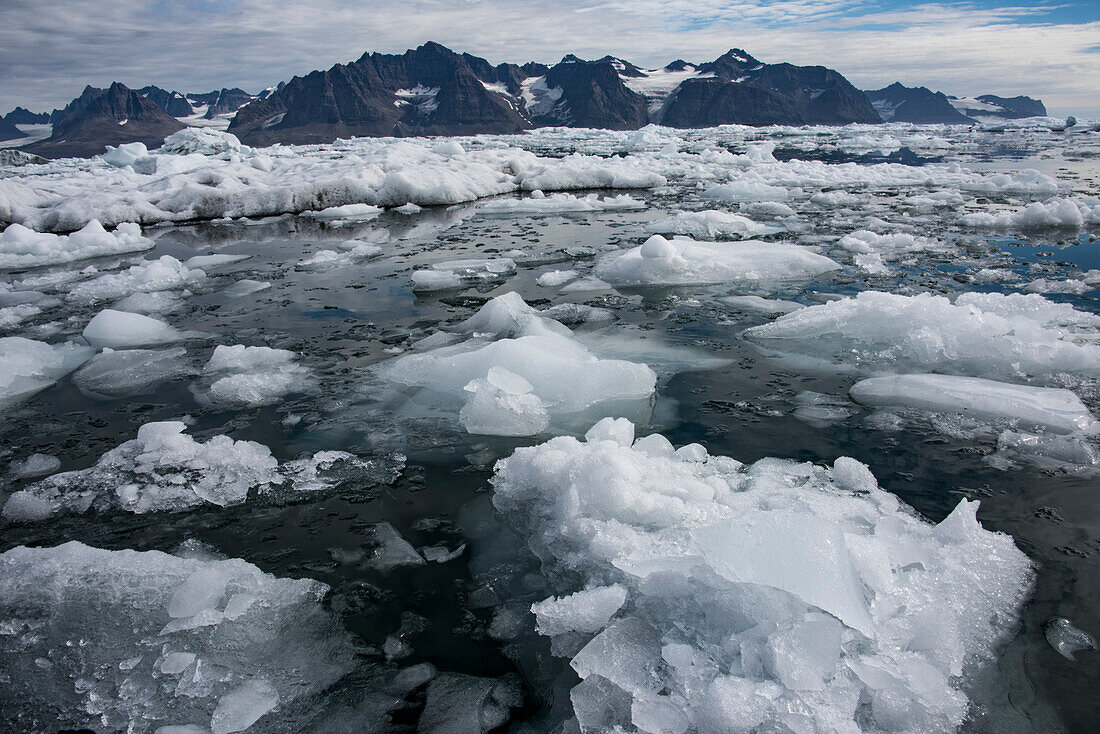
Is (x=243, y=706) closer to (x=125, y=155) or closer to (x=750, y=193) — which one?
(x=750, y=193)

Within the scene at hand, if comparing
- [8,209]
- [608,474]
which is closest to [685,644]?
[608,474]

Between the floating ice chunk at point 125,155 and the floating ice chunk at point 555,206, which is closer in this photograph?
the floating ice chunk at point 555,206

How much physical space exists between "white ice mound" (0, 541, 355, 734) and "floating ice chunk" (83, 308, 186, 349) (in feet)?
10.4

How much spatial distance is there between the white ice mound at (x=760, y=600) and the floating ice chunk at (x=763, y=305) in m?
2.79

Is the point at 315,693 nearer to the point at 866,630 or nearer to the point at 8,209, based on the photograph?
the point at 866,630

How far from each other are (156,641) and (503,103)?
505 feet

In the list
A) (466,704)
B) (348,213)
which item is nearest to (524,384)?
(466,704)

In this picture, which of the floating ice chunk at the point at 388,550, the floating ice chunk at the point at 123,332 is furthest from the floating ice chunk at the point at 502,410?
the floating ice chunk at the point at 123,332

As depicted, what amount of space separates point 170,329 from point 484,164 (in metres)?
13.0

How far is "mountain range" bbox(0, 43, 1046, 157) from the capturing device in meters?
131

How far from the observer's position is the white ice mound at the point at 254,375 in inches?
151

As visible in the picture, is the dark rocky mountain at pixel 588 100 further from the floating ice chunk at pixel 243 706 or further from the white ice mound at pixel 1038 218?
the floating ice chunk at pixel 243 706

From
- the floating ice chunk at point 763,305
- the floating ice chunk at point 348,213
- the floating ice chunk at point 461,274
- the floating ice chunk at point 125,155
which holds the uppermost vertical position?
the floating ice chunk at point 125,155

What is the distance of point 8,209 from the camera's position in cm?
1131
